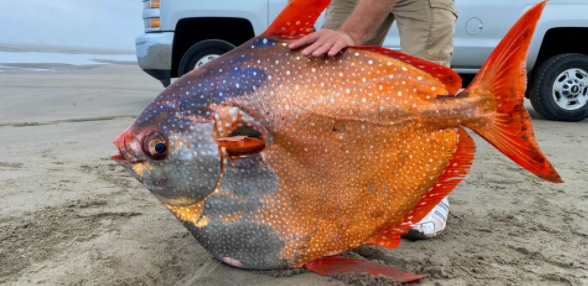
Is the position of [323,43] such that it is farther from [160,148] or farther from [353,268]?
[353,268]

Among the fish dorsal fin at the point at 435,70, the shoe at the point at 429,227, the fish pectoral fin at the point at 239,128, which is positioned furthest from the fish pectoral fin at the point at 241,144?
the shoe at the point at 429,227

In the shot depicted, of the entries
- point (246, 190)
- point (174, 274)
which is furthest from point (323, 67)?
point (174, 274)

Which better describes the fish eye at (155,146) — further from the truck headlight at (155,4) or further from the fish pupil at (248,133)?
the truck headlight at (155,4)

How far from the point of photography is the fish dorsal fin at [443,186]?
4.56 feet

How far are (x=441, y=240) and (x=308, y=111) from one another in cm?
97

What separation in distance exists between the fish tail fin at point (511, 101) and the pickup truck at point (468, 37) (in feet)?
13.1

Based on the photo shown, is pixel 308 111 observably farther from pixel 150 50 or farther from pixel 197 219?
pixel 150 50

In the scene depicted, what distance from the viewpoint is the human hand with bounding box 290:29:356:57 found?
135 cm

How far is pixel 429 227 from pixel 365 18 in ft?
3.06

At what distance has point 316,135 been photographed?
1361 millimetres

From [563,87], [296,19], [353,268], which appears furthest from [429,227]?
[563,87]

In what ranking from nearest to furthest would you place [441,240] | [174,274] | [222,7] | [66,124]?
[174,274], [441,240], [66,124], [222,7]

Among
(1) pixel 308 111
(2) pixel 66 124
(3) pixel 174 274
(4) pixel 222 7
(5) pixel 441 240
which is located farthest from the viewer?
(4) pixel 222 7

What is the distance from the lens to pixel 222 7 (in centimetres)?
516
